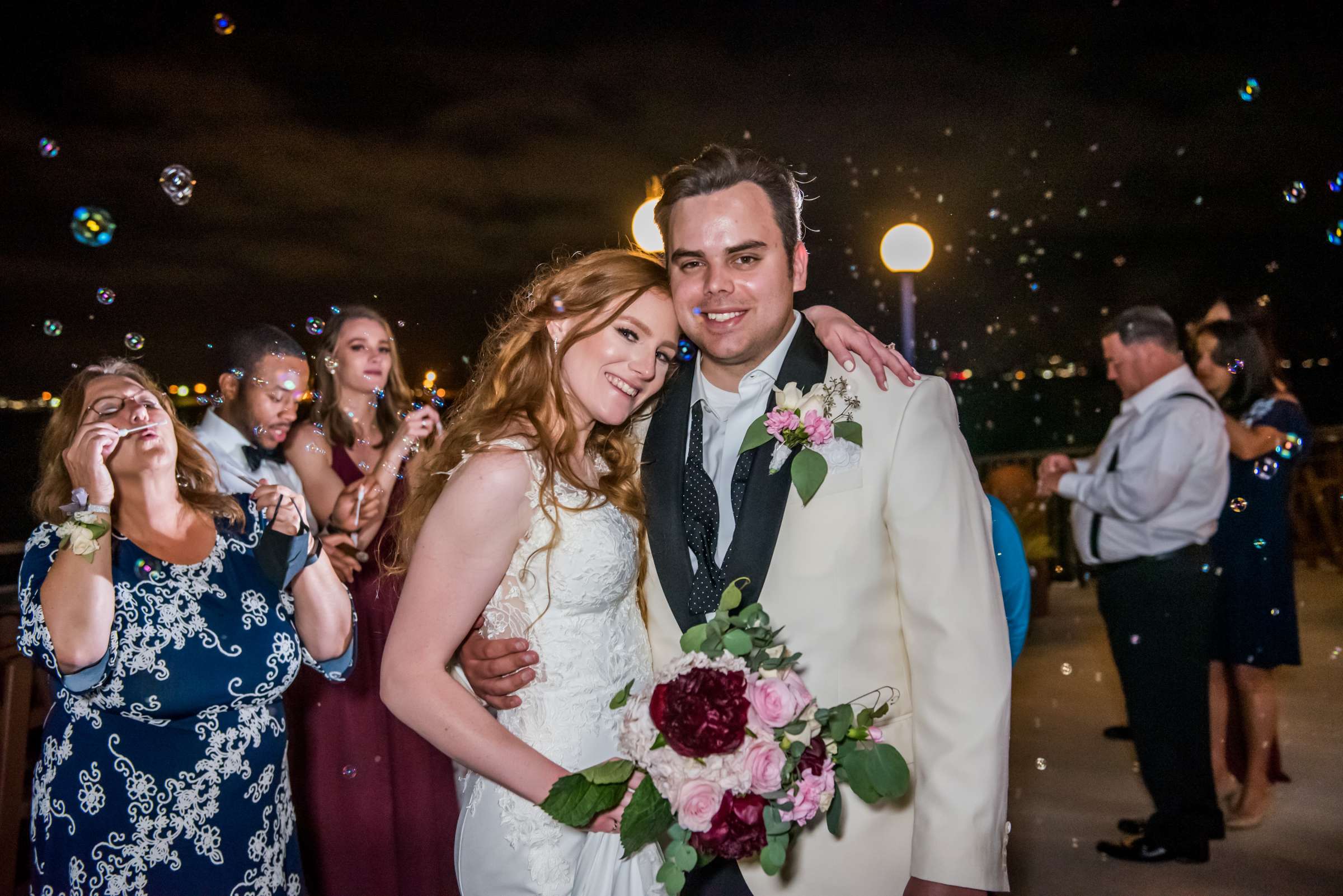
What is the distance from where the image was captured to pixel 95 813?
2.04m

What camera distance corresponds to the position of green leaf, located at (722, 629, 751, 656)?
133 centimetres

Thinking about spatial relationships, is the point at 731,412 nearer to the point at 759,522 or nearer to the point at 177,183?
the point at 759,522

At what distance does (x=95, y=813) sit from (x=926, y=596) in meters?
1.98

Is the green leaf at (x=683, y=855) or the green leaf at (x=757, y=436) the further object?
the green leaf at (x=757, y=436)

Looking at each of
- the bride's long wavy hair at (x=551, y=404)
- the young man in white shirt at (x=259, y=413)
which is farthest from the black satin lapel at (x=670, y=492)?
the young man in white shirt at (x=259, y=413)

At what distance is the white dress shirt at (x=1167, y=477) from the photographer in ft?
12.2

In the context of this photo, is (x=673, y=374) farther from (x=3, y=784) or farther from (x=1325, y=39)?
(x=1325, y=39)

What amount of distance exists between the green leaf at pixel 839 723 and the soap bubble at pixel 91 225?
3.10m

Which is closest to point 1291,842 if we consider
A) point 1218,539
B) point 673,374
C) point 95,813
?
point 1218,539

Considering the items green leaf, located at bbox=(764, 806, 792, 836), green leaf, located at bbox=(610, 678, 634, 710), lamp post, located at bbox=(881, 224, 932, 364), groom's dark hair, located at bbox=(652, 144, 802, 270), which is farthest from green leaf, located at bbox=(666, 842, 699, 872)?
lamp post, located at bbox=(881, 224, 932, 364)

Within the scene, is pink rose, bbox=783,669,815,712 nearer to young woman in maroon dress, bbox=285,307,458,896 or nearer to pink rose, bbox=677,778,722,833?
pink rose, bbox=677,778,722,833

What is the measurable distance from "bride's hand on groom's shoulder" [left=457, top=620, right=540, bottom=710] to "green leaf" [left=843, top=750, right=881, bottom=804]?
69cm

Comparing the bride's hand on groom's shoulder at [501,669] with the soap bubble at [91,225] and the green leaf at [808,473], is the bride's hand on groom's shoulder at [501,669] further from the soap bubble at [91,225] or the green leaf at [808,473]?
the soap bubble at [91,225]

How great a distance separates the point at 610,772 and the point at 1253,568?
3975 millimetres
